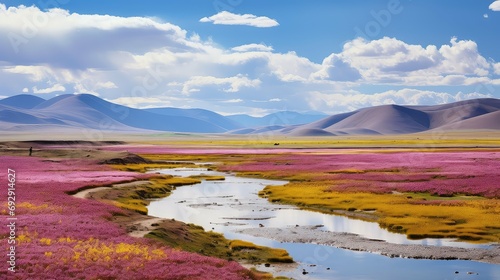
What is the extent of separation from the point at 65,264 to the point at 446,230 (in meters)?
24.7

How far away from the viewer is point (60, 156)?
108938 mm

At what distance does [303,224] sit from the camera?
1623 inches

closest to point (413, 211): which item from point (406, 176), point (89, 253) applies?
point (406, 176)

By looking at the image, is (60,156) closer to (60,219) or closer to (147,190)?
(147,190)

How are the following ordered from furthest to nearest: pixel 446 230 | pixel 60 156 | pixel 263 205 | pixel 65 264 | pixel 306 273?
1. pixel 60 156
2. pixel 263 205
3. pixel 446 230
4. pixel 306 273
5. pixel 65 264

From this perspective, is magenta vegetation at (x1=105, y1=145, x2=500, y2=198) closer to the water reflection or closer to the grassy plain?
the grassy plain

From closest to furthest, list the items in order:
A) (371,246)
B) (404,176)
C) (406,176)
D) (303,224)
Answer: (371,246) < (303,224) < (406,176) < (404,176)

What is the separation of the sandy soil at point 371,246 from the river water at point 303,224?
85 centimetres

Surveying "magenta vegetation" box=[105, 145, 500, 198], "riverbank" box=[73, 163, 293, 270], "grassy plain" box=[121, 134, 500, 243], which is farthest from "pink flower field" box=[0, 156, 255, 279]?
"magenta vegetation" box=[105, 145, 500, 198]

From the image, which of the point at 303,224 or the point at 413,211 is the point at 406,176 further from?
the point at 303,224

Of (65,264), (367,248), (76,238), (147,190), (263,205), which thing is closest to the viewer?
(65,264)

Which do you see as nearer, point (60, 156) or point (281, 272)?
point (281, 272)

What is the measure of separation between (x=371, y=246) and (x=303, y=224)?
8589mm

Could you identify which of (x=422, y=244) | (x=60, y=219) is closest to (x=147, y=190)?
(x=60, y=219)
